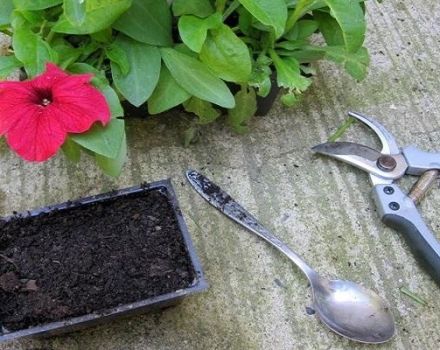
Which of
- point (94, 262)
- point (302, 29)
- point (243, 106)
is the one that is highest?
point (302, 29)

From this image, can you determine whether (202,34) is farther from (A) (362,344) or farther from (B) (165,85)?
(A) (362,344)

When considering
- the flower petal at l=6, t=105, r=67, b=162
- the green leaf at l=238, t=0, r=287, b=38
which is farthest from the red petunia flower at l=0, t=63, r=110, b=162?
the green leaf at l=238, t=0, r=287, b=38

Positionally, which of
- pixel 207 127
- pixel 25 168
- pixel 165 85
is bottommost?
pixel 25 168

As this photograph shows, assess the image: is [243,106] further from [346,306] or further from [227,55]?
[346,306]

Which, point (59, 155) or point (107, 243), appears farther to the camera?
point (59, 155)

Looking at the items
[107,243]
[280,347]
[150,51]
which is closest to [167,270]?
[107,243]

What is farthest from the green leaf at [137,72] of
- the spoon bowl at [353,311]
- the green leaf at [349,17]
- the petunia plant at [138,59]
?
the spoon bowl at [353,311]

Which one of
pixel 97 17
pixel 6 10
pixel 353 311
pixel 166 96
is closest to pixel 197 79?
pixel 166 96

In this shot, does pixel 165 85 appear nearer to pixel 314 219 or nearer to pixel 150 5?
pixel 150 5

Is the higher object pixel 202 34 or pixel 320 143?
pixel 202 34
